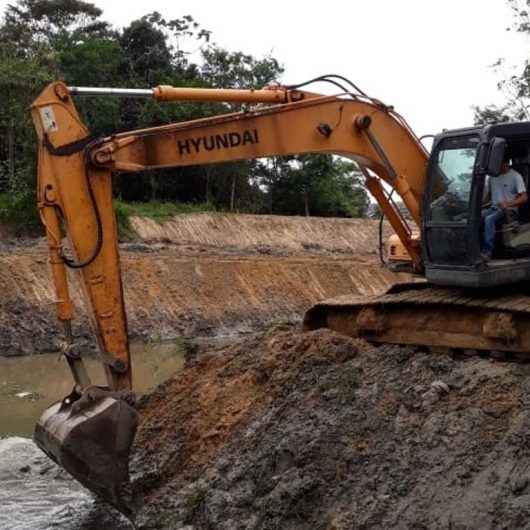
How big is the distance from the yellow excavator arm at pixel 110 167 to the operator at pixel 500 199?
125 cm

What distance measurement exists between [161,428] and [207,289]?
16.7m

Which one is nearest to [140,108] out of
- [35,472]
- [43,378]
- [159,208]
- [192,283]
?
[159,208]

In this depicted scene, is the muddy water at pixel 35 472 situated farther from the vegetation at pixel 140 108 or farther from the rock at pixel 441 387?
the vegetation at pixel 140 108

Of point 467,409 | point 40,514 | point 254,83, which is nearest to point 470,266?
point 467,409

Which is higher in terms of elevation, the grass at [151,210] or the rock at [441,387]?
the grass at [151,210]

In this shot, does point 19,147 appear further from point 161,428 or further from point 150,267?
point 161,428

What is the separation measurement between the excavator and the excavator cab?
13 millimetres

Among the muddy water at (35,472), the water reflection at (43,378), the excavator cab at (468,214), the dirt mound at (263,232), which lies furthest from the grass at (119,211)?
the excavator cab at (468,214)

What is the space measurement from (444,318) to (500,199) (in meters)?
1.27

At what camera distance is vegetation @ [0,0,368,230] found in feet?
106

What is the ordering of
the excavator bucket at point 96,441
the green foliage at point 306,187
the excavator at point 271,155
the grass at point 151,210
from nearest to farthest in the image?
the excavator bucket at point 96,441
the excavator at point 271,155
the grass at point 151,210
the green foliage at point 306,187

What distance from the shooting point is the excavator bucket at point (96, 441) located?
25.1 feet

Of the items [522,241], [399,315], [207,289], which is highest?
[522,241]

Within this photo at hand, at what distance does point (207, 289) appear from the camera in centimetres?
2572
